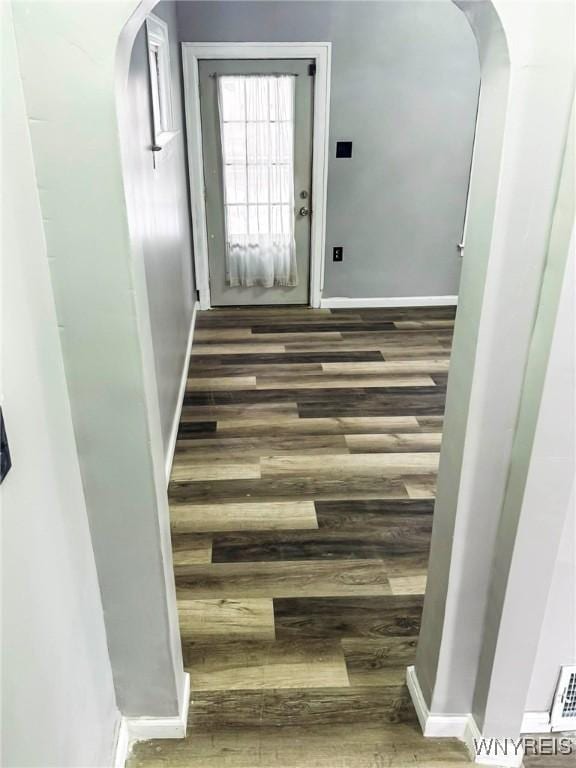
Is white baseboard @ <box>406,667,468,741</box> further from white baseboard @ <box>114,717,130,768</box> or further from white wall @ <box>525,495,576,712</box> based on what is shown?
white baseboard @ <box>114,717,130,768</box>

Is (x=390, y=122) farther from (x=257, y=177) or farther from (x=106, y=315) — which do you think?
(x=106, y=315)

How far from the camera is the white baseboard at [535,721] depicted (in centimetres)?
188

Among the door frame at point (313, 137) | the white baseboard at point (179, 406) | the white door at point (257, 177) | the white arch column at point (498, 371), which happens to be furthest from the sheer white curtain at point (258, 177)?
the white arch column at point (498, 371)

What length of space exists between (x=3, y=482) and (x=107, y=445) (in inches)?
17.0

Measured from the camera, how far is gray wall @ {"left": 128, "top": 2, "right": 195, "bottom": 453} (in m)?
2.61

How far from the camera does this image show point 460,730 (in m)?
1.91

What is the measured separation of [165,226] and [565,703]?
9.35 feet

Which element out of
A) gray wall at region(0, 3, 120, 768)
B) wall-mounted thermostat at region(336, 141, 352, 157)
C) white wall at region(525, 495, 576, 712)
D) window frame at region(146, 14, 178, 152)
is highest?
window frame at region(146, 14, 178, 152)

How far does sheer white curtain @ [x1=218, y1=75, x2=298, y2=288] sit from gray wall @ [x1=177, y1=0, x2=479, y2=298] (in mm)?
321

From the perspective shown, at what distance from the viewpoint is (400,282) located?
5375 mm

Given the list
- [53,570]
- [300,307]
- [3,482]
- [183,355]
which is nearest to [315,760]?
[53,570]

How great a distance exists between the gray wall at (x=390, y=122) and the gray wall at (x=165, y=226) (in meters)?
0.92

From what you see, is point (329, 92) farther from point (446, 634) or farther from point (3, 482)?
point (3, 482)

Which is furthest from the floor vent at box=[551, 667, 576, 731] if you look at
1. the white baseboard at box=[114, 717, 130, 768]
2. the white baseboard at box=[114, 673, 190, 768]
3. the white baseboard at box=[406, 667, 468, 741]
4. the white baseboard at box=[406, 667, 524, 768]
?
the white baseboard at box=[114, 717, 130, 768]
